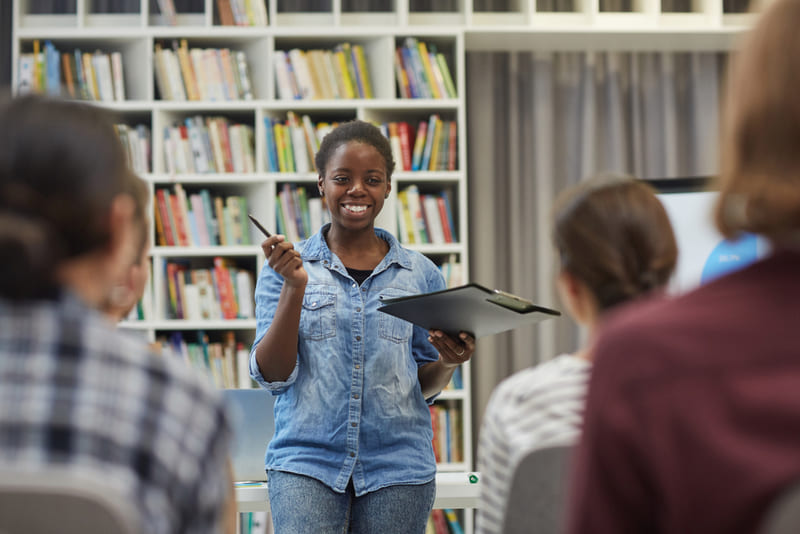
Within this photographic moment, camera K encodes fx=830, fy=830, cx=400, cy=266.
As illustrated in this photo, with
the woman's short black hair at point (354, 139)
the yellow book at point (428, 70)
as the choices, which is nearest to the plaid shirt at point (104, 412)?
the woman's short black hair at point (354, 139)

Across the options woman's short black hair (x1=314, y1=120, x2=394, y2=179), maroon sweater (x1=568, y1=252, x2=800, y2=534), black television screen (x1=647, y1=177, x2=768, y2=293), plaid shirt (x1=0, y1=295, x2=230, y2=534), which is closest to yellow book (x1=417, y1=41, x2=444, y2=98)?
black television screen (x1=647, y1=177, x2=768, y2=293)

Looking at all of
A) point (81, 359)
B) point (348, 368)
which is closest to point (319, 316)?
point (348, 368)

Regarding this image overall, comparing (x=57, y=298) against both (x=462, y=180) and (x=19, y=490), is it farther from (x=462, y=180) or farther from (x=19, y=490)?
(x=462, y=180)

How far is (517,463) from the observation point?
97 cm

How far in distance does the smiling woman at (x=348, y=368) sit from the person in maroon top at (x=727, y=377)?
114 cm

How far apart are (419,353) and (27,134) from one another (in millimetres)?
1309

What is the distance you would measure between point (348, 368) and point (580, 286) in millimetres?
845

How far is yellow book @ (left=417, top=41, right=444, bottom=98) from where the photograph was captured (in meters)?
3.44

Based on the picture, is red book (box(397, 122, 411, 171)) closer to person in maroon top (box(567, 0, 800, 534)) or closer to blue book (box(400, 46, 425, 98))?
blue book (box(400, 46, 425, 98))

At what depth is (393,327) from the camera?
189 centimetres

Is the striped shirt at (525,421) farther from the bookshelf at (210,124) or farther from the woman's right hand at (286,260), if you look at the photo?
the bookshelf at (210,124)

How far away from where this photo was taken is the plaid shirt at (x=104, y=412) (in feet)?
2.36

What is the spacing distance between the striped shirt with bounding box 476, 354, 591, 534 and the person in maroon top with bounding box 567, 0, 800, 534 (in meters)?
0.34

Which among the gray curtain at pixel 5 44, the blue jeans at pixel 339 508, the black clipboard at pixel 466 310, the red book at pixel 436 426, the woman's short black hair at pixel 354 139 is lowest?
the red book at pixel 436 426
